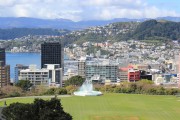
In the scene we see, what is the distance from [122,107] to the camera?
29.8 m

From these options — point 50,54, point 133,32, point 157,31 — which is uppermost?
point 157,31

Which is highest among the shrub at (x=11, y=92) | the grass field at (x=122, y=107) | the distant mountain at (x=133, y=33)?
the distant mountain at (x=133, y=33)

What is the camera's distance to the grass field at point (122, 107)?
2608 cm

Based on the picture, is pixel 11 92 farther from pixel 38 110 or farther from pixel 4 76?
pixel 38 110

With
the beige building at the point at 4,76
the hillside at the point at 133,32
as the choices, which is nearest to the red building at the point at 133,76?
the beige building at the point at 4,76

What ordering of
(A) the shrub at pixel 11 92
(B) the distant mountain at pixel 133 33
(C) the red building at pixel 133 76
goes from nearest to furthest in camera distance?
1. (A) the shrub at pixel 11 92
2. (C) the red building at pixel 133 76
3. (B) the distant mountain at pixel 133 33

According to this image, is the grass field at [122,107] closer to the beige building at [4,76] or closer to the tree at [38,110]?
the tree at [38,110]

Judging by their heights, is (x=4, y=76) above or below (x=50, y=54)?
below

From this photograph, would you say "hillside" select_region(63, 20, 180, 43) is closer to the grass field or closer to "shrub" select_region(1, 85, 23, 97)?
"shrub" select_region(1, 85, 23, 97)

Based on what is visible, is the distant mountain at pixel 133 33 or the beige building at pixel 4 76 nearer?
the beige building at pixel 4 76

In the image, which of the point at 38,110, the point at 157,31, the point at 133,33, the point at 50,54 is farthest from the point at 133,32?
the point at 38,110

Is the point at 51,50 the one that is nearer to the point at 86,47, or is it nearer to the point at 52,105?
the point at 86,47

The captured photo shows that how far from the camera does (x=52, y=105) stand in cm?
1636

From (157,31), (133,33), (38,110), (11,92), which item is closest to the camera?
(38,110)
